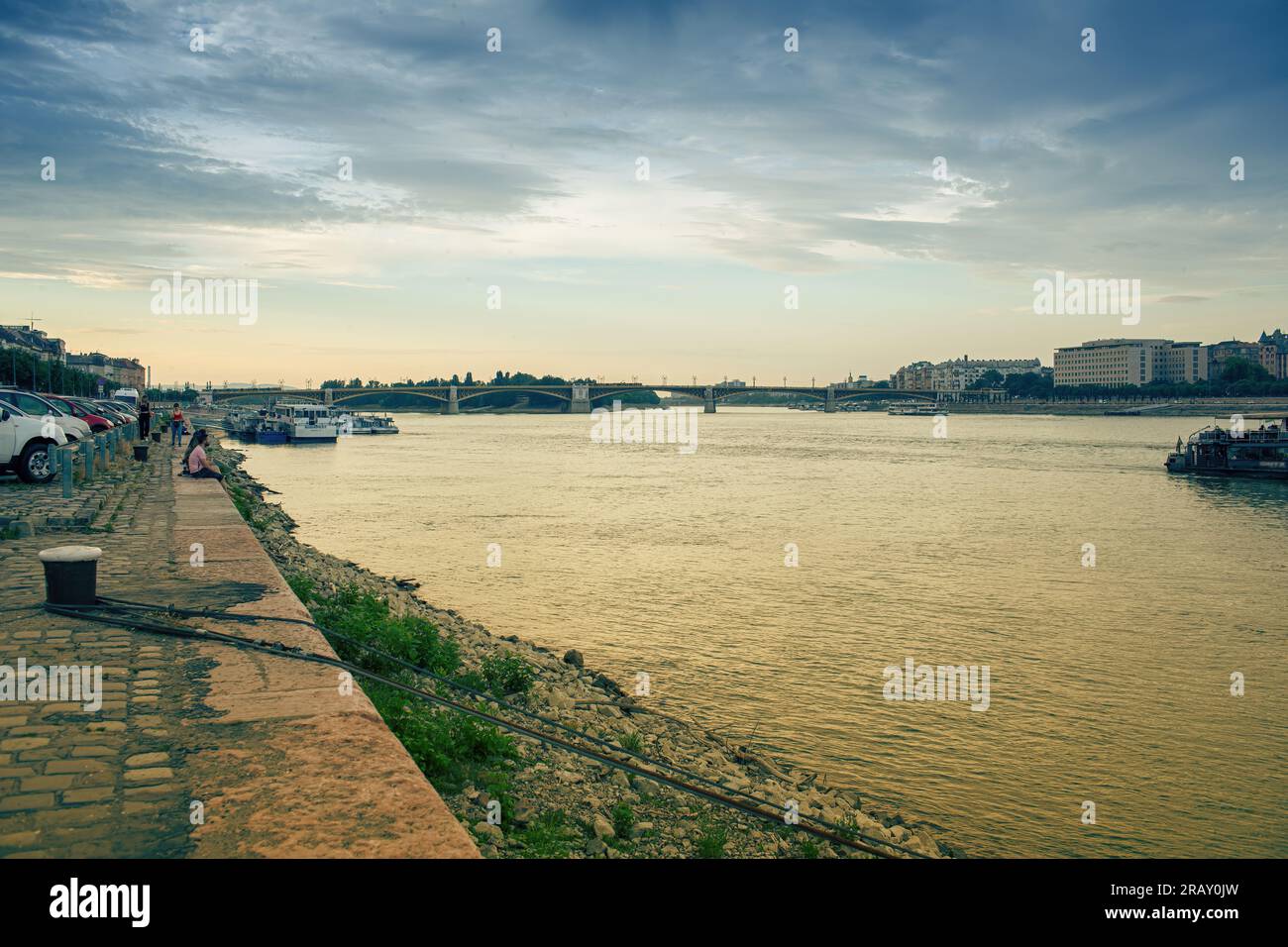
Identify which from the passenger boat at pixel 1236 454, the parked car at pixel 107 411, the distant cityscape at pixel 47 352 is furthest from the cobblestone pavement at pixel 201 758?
the distant cityscape at pixel 47 352

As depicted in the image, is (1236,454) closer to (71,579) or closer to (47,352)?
(71,579)

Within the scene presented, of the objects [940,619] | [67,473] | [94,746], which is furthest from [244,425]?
[94,746]

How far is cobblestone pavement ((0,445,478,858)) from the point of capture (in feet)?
15.5

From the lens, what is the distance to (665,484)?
49.6m

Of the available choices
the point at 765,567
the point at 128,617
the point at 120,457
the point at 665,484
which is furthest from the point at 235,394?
the point at 128,617

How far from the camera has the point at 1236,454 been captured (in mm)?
56969

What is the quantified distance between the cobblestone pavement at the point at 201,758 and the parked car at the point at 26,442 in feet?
42.4

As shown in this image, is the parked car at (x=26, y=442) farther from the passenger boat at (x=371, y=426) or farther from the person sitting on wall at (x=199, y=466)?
the passenger boat at (x=371, y=426)

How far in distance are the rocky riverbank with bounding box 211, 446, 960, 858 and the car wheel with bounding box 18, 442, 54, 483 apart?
1348cm

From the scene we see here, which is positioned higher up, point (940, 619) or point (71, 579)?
point (71, 579)

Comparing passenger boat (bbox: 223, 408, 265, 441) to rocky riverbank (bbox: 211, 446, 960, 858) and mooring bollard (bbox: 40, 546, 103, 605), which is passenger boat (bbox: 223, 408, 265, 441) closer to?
rocky riverbank (bbox: 211, 446, 960, 858)

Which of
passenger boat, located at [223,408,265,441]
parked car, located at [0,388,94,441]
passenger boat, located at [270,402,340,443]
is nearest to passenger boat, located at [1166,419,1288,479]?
parked car, located at [0,388,94,441]

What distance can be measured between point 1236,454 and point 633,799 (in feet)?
195
